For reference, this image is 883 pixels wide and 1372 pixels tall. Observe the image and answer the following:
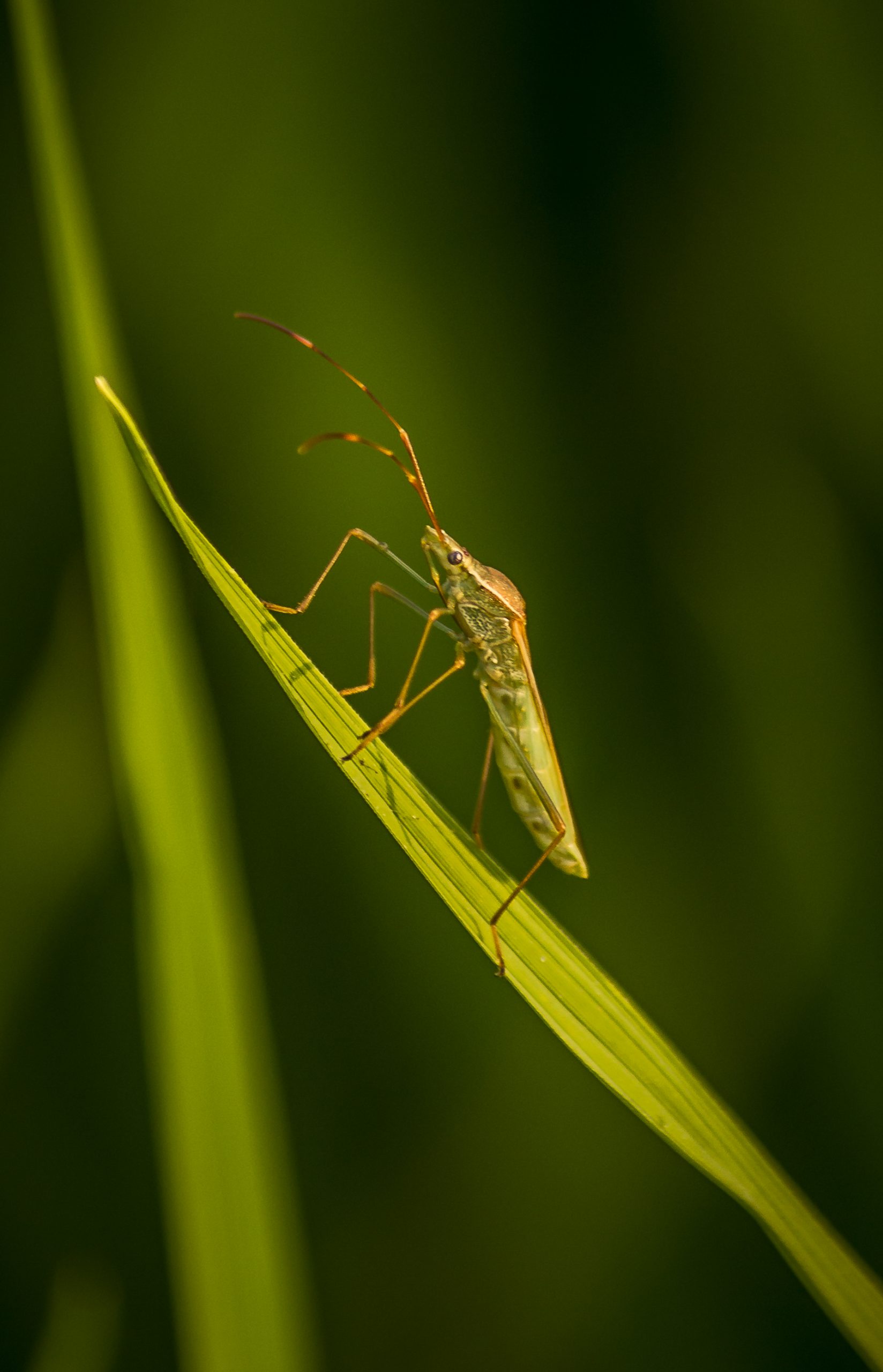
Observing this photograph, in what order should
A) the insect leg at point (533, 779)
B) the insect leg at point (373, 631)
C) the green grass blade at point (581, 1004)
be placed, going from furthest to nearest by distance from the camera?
the insect leg at point (533, 779)
the insect leg at point (373, 631)
the green grass blade at point (581, 1004)

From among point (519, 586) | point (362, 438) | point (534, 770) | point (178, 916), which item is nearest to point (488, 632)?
point (519, 586)

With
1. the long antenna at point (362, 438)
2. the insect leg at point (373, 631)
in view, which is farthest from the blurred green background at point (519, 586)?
the long antenna at point (362, 438)

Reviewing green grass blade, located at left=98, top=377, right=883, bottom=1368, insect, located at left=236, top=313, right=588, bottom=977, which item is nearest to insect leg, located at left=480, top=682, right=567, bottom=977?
insect, located at left=236, top=313, right=588, bottom=977

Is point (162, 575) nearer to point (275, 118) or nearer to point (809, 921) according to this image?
point (275, 118)

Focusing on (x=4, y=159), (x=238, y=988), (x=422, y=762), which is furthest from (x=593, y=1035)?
(x=4, y=159)

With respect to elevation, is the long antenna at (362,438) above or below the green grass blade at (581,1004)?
above

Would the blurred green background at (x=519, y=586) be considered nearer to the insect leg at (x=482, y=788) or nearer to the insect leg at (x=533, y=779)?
the insect leg at (x=482, y=788)
